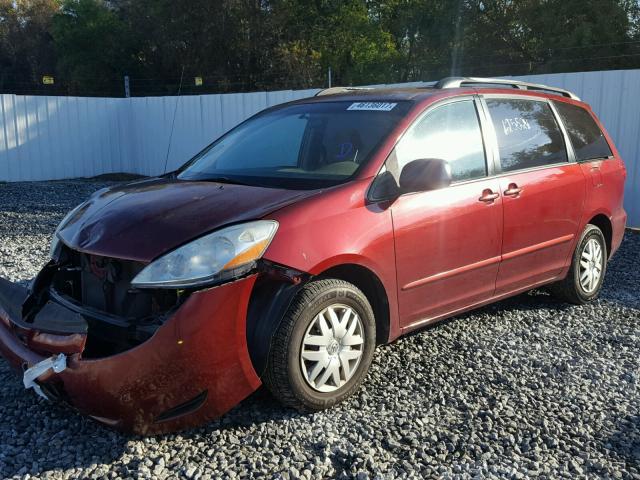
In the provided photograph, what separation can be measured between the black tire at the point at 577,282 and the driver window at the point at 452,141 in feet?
4.83

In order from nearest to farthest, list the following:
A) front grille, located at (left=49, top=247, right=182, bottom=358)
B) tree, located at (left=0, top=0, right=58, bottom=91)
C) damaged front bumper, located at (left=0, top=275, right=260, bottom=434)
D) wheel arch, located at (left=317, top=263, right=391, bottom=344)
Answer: damaged front bumper, located at (left=0, top=275, right=260, bottom=434)
front grille, located at (left=49, top=247, right=182, bottom=358)
wheel arch, located at (left=317, top=263, right=391, bottom=344)
tree, located at (left=0, top=0, right=58, bottom=91)

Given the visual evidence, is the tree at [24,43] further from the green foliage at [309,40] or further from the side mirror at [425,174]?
the side mirror at [425,174]

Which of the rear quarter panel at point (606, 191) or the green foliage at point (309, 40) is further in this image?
the green foliage at point (309, 40)

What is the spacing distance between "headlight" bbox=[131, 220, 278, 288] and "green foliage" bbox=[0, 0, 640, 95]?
1796 cm

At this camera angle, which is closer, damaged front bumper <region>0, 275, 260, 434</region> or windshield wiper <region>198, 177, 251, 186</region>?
damaged front bumper <region>0, 275, 260, 434</region>

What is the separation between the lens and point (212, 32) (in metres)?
31.0

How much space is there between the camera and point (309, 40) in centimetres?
3142

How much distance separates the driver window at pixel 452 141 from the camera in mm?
3818

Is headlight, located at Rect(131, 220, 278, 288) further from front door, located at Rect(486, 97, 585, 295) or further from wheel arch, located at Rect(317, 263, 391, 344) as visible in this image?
front door, located at Rect(486, 97, 585, 295)

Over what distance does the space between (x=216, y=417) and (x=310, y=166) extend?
1.66 m

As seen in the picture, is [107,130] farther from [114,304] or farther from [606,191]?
[114,304]

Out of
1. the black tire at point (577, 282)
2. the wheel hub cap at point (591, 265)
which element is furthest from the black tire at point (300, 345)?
the wheel hub cap at point (591, 265)

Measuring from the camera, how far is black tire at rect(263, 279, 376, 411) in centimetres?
307

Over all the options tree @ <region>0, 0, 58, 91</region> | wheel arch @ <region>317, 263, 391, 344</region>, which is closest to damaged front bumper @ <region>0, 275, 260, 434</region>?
wheel arch @ <region>317, 263, 391, 344</region>
